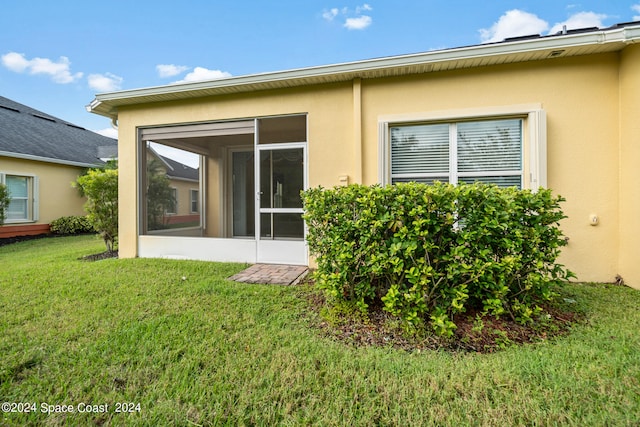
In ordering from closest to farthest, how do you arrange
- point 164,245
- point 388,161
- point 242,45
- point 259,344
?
point 259,344 → point 388,161 → point 164,245 → point 242,45

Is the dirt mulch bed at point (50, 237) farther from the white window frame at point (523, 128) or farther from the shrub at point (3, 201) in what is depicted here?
the white window frame at point (523, 128)

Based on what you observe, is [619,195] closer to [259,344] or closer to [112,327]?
[259,344]

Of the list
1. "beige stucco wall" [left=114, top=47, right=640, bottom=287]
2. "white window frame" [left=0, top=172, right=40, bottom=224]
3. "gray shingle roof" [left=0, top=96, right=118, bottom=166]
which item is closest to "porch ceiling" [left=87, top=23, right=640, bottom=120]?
"beige stucco wall" [left=114, top=47, right=640, bottom=287]

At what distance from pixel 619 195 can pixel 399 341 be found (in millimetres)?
3993

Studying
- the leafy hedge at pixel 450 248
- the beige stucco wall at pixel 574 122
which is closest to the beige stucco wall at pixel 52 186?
the beige stucco wall at pixel 574 122

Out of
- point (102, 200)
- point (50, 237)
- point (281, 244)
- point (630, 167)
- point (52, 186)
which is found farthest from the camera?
point (52, 186)

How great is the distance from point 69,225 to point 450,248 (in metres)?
13.1

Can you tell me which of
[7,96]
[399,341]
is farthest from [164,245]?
[7,96]

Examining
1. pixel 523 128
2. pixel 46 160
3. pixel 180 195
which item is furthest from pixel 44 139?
pixel 523 128

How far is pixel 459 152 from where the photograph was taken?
436 centimetres

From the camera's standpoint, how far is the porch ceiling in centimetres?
365

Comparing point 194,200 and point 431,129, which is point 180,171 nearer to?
point 194,200

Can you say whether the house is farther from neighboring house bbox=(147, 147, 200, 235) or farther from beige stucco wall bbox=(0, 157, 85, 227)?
beige stucco wall bbox=(0, 157, 85, 227)

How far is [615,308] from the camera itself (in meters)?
3.01
